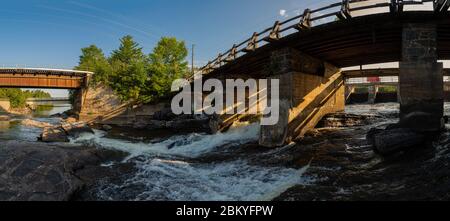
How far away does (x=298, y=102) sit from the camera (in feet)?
65.3

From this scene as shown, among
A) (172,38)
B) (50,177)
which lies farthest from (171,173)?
(172,38)

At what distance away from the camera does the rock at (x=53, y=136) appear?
73.1ft

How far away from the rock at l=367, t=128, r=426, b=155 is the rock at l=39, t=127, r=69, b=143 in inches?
841

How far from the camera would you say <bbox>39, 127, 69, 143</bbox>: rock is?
73.1ft

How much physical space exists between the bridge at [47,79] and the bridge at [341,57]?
27127 mm

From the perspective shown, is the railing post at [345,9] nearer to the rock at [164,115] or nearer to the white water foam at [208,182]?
the white water foam at [208,182]

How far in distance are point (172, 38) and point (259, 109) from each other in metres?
28.7

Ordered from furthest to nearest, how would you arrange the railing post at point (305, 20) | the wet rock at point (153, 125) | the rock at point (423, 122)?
the wet rock at point (153, 125) < the railing post at point (305, 20) < the rock at point (423, 122)

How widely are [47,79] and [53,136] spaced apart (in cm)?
2575

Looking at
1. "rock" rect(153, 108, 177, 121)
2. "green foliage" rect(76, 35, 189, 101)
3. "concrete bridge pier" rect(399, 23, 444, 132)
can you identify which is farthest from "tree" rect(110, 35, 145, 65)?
"concrete bridge pier" rect(399, 23, 444, 132)

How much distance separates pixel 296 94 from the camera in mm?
19438

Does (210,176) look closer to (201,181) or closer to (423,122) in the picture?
(201,181)

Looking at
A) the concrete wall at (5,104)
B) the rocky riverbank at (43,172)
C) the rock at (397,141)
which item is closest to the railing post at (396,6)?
the rock at (397,141)
